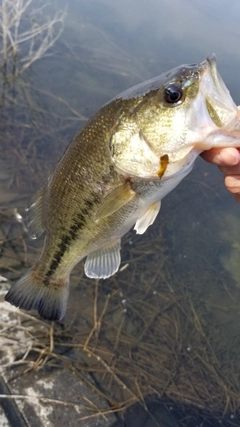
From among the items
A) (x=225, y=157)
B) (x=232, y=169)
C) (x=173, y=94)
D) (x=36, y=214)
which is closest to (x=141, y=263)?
(x=36, y=214)

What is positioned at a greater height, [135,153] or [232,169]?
[135,153]

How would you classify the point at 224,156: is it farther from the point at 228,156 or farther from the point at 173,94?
the point at 173,94

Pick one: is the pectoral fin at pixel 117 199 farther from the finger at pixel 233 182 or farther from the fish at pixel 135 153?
the finger at pixel 233 182

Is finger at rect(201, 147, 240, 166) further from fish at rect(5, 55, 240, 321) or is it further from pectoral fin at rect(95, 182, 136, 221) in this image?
pectoral fin at rect(95, 182, 136, 221)

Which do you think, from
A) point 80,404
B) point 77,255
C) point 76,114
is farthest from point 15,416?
point 76,114

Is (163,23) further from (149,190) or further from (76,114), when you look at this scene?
(149,190)

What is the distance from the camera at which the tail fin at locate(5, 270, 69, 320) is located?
2147 millimetres

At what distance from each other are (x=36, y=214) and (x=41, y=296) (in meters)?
0.43

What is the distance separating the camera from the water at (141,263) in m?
4.24

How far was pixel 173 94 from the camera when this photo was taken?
5.27 ft

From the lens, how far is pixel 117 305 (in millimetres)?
4734

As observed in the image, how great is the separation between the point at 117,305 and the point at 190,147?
3.40 meters

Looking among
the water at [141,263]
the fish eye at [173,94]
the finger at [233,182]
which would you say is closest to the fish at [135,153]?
the fish eye at [173,94]

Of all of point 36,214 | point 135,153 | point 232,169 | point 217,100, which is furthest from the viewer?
point 36,214
